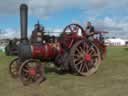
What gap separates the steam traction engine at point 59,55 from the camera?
34.8 ft

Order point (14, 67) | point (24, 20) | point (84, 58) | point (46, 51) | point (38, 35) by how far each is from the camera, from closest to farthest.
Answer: point (46, 51) < point (38, 35) < point (84, 58) < point (14, 67) < point (24, 20)

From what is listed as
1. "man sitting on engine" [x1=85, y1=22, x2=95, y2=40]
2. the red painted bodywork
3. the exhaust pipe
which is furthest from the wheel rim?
Result: the exhaust pipe

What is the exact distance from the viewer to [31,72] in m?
10.5

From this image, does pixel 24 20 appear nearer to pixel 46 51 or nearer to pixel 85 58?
pixel 46 51

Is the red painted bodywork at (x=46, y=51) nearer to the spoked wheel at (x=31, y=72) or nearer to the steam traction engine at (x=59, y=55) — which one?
the steam traction engine at (x=59, y=55)

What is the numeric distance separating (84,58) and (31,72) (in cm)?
201

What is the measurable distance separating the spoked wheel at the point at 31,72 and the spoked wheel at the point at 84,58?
1.16m

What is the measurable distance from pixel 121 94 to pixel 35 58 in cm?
361

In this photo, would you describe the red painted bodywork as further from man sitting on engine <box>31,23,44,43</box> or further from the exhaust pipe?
the exhaust pipe

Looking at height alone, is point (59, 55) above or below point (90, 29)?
below

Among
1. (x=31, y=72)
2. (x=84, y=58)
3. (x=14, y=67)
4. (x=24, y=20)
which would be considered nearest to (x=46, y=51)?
(x=31, y=72)

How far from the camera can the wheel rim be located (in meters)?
11.5

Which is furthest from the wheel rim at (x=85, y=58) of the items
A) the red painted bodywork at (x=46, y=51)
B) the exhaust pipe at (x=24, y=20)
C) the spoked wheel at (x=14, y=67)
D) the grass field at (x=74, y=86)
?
the exhaust pipe at (x=24, y=20)

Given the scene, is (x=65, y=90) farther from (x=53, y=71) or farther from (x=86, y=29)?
(x=86, y=29)
